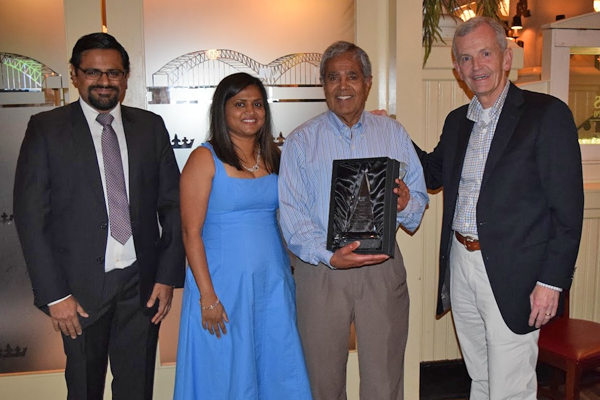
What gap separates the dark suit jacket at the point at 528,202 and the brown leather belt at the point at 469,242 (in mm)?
53

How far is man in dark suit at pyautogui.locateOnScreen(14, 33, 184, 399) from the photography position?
192 cm

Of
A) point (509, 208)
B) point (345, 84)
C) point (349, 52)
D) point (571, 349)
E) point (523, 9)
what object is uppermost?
point (523, 9)

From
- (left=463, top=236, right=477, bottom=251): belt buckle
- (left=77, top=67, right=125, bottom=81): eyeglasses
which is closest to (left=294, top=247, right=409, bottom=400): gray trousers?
(left=463, top=236, right=477, bottom=251): belt buckle

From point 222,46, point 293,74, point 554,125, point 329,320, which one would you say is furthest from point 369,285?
point 222,46

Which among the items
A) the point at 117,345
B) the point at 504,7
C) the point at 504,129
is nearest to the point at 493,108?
the point at 504,129

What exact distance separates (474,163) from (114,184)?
4.35 ft

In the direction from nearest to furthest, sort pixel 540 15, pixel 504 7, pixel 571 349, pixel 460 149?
pixel 460 149 < pixel 571 349 < pixel 504 7 < pixel 540 15

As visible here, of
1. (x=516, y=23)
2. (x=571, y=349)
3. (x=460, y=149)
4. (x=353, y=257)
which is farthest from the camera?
(x=516, y=23)

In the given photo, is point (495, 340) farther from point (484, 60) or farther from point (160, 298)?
point (160, 298)

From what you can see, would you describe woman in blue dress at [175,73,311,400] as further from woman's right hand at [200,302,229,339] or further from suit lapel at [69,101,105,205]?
suit lapel at [69,101,105,205]

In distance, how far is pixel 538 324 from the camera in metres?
1.95

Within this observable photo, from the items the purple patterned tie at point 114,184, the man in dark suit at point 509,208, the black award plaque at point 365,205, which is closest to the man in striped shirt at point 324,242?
the black award plaque at point 365,205

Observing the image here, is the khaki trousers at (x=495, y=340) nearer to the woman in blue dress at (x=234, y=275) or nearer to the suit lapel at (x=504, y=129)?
the suit lapel at (x=504, y=129)

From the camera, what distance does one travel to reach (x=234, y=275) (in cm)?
204
